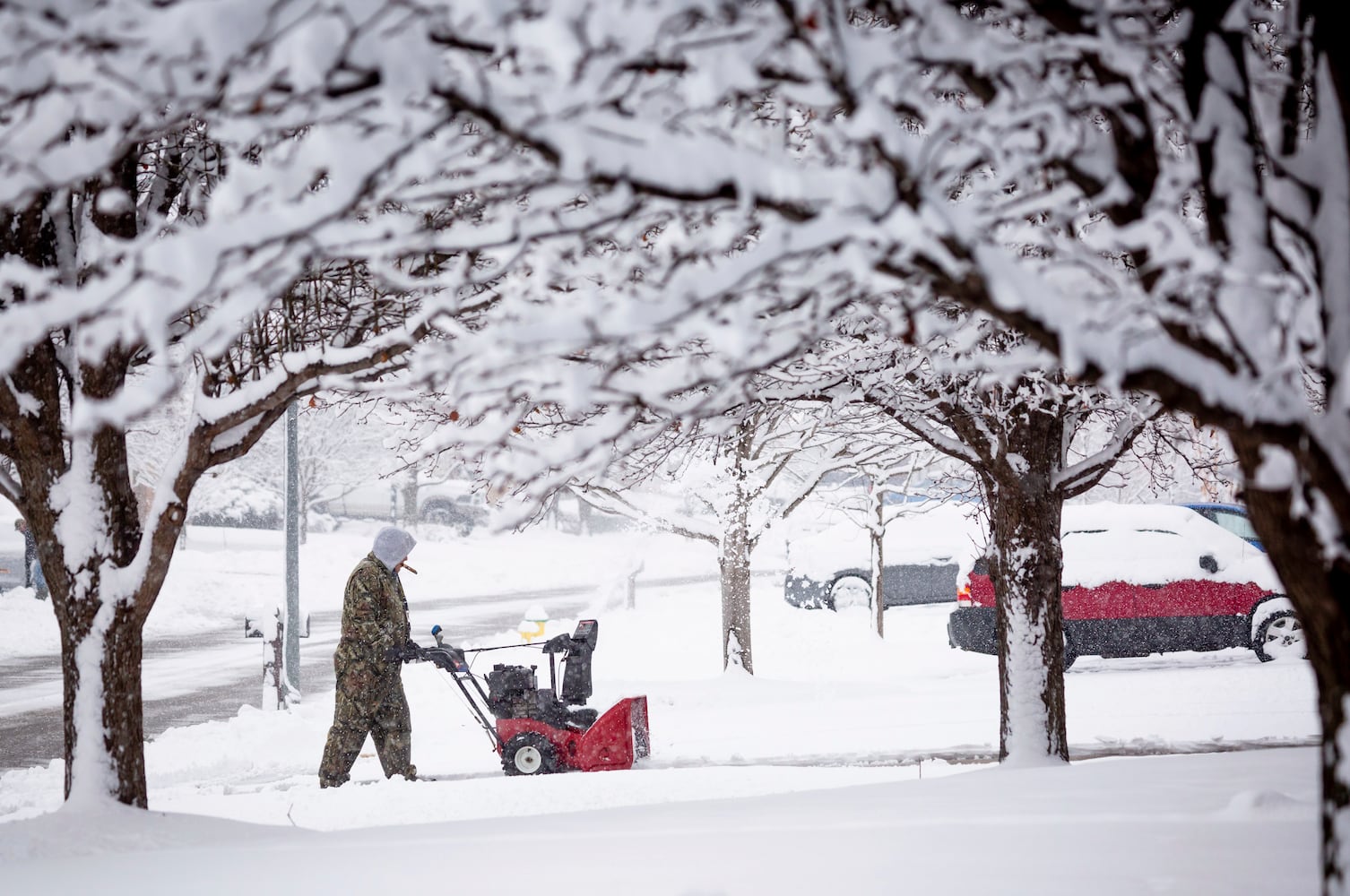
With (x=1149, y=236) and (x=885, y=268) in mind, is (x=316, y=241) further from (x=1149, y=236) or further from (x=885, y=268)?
(x=1149, y=236)

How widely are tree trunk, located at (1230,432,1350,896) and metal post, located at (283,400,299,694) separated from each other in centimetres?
1033

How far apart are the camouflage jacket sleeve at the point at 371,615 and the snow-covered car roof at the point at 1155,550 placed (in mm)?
7693

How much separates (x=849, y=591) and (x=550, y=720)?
32.9 feet

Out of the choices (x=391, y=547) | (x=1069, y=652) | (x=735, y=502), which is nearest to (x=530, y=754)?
(x=391, y=547)

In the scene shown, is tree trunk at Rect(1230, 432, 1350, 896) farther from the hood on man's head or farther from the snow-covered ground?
the hood on man's head

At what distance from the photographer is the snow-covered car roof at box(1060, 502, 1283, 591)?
1184 centimetres

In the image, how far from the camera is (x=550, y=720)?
24.2 ft

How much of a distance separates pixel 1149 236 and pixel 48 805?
782cm

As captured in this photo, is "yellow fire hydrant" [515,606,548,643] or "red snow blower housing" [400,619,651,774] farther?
"yellow fire hydrant" [515,606,548,643]

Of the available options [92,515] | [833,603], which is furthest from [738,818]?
[833,603]

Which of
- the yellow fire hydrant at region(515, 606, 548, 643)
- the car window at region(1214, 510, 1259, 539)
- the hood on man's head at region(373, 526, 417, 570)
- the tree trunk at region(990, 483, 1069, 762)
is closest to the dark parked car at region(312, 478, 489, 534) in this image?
the car window at region(1214, 510, 1259, 539)

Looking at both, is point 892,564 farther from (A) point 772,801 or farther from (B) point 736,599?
(A) point 772,801

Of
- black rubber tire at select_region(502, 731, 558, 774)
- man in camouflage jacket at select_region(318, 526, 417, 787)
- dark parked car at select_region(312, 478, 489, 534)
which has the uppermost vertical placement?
dark parked car at select_region(312, 478, 489, 534)

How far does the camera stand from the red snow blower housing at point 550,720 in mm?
7191
